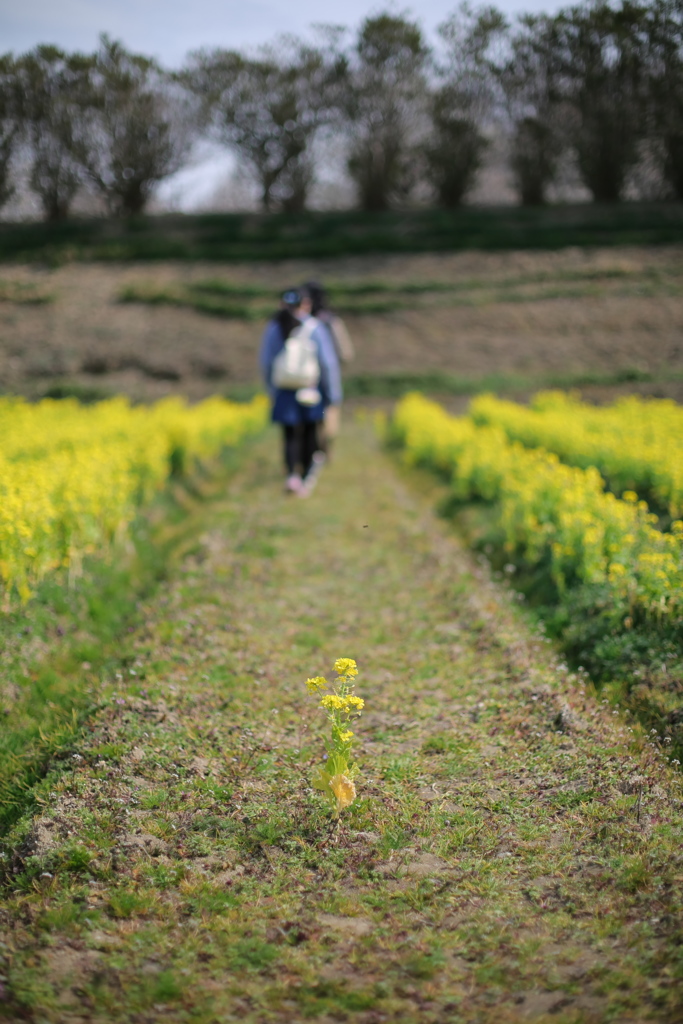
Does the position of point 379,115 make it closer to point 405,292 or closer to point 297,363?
point 405,292

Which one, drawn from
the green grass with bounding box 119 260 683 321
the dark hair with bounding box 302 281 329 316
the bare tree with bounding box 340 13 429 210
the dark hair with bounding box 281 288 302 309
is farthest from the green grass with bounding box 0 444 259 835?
the bare tree with bounding box 340 13 429 210

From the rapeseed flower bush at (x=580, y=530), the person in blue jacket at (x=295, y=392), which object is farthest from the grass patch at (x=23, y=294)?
the rapeseed flower bush at (x=580, y=530)

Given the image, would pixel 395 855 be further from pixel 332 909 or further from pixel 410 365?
pixel 410 365

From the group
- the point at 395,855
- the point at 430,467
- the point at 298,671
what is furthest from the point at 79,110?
the point at 395,855

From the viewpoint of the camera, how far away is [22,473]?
605 centimetres

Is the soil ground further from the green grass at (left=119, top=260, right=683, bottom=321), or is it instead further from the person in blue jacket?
the person in blue jacket

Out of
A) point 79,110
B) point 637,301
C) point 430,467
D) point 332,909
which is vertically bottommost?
point 332,909

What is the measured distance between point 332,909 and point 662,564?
125 inches

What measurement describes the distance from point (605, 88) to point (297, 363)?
1859 centimetres

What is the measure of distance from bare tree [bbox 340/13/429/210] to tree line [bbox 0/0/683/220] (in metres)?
0.09

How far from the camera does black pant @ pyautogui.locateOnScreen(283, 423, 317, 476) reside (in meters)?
10.4

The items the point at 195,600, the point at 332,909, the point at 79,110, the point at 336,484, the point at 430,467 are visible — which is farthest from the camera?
the point at 79,110

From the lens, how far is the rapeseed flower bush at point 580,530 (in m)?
4.84

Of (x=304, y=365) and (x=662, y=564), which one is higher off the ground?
(x=304, y=365)
